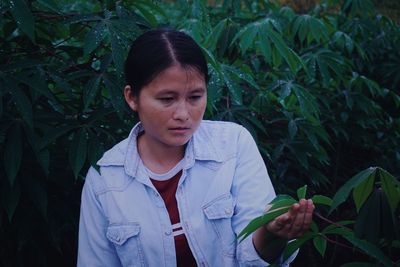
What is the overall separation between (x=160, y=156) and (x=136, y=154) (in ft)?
0.20

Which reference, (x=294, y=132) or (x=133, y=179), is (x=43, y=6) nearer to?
(x=133, y=179)

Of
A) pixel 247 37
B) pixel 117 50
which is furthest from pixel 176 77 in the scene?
pixel 247 37

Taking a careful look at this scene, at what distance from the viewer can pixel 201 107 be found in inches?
43.1

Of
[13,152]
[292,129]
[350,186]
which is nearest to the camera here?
[350,186]

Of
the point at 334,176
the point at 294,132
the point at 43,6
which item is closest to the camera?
the point at 43,6

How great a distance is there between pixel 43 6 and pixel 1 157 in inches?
21.9

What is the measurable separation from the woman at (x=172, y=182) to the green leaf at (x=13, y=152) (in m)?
0.21

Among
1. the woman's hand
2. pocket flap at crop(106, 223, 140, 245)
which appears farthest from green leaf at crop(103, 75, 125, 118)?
the woman's hand

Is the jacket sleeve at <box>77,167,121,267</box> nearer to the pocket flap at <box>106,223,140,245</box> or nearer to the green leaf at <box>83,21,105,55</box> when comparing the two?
the pocket flap at <box>106,223,140,245</box>

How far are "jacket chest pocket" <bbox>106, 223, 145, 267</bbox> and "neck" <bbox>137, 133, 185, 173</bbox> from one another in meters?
0.15

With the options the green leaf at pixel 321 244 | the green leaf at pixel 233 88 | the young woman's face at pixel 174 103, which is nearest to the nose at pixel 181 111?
the young woman's face at pixel 174 103

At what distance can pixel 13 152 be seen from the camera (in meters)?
1.27

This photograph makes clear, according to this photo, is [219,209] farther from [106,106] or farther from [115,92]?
[106,106]

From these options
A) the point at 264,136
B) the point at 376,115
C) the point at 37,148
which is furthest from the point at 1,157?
the point at 376,115
